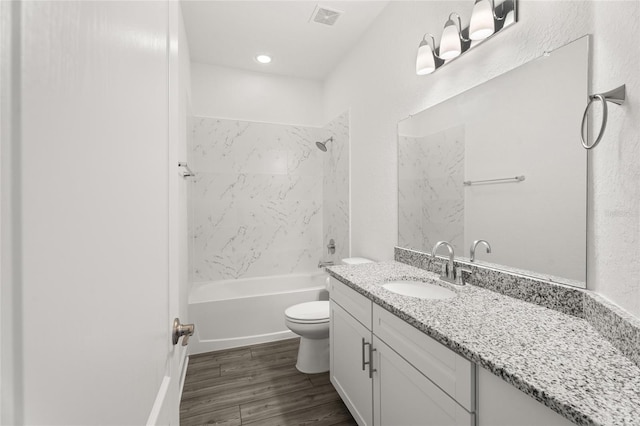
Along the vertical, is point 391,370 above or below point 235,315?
above

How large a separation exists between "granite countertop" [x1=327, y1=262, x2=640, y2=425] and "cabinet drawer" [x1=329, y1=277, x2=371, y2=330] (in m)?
0.14

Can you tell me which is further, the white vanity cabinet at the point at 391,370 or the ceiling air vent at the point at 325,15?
the ceiling air vent at the point at 325,15

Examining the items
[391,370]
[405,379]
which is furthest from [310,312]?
[405,379]

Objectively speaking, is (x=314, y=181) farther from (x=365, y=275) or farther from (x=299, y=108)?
(x=365, y=275)

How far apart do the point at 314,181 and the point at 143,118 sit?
3.19 metres

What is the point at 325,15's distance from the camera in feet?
7.66

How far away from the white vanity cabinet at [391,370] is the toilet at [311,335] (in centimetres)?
27

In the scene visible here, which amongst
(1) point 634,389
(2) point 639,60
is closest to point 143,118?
→ (1) point 634,389

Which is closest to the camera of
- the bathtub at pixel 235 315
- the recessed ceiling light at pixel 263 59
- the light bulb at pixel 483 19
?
the light bulb at pixel 483 19

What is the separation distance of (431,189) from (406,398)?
47.8 inches

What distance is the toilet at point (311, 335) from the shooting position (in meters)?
2.23

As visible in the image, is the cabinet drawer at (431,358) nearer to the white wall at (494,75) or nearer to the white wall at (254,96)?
the white wall at (494,75)

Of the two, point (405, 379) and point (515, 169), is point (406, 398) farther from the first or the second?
point (515, 169)

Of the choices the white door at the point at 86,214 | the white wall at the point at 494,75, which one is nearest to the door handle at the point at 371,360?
the white wall at the point at 494,75
